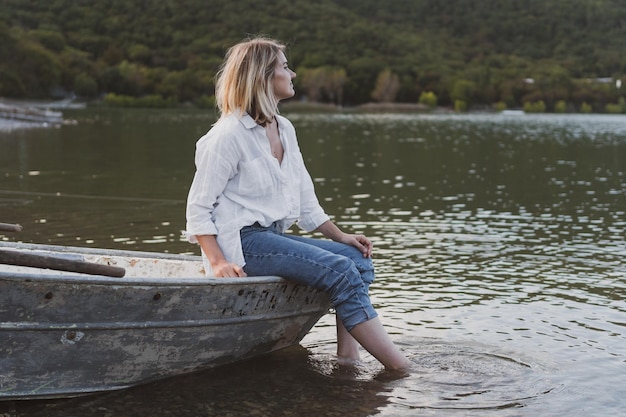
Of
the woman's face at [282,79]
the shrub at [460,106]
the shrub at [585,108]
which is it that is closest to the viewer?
the woman's face at [282,79]

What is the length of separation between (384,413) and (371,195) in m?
13.4

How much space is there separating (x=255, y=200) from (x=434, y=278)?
4312mm

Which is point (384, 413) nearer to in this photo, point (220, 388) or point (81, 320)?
point (220, 388)

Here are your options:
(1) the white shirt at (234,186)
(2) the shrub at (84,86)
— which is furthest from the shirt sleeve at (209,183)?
(2) the shrub at (84,86)

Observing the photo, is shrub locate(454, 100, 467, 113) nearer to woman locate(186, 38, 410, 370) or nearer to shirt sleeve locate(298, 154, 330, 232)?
shirt sleeve locate(298, 154, 330, 232)

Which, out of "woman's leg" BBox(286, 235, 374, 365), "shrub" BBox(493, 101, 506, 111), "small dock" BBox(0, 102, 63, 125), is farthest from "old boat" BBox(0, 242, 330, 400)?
"shrub" BBox(493, 101, 506, 111)

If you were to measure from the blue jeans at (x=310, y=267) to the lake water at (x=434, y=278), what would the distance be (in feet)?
1.84

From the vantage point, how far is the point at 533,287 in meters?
10.2

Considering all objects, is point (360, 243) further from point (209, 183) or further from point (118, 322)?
point (118, 322)

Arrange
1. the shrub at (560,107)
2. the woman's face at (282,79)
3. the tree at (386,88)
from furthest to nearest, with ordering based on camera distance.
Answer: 1. the tree at (386,88)
2. the shrub at (560,107)
3. the woman's face at (282,79)

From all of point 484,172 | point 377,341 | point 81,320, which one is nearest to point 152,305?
point 81,320

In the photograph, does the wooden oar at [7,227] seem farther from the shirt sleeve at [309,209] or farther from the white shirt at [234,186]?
the shirt sleeve at [309,209]

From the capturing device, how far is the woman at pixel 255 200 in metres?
6.53

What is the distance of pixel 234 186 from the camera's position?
21.7ft
